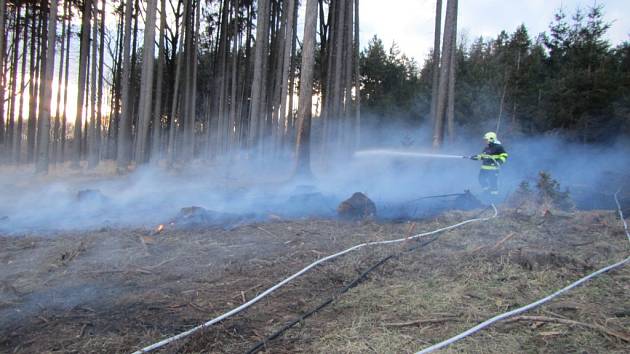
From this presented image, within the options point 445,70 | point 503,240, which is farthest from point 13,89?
point 503,240

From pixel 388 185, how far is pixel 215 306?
948 centimetres

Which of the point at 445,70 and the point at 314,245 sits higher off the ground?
the point at 445,70

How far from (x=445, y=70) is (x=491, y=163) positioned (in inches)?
156

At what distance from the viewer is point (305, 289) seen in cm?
385

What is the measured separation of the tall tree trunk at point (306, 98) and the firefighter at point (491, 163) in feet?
13.3

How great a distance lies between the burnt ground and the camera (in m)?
2.84

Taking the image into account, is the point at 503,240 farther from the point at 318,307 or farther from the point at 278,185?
the point at 278,185

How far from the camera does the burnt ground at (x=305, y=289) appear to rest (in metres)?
2.84

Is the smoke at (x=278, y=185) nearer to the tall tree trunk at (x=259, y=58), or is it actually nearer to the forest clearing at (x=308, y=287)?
the forest clearing at (x=308, y=287)

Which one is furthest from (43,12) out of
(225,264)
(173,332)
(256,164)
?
(173,332)

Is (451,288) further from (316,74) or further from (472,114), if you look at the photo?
(316,74)

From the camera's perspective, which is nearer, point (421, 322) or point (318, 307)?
point (421, 322)

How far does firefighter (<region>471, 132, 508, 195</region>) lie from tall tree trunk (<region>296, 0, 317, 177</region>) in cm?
406

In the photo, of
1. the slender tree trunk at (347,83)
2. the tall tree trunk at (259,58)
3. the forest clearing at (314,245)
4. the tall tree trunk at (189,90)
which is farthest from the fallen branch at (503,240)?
the tall tree trunk at (189,90)
